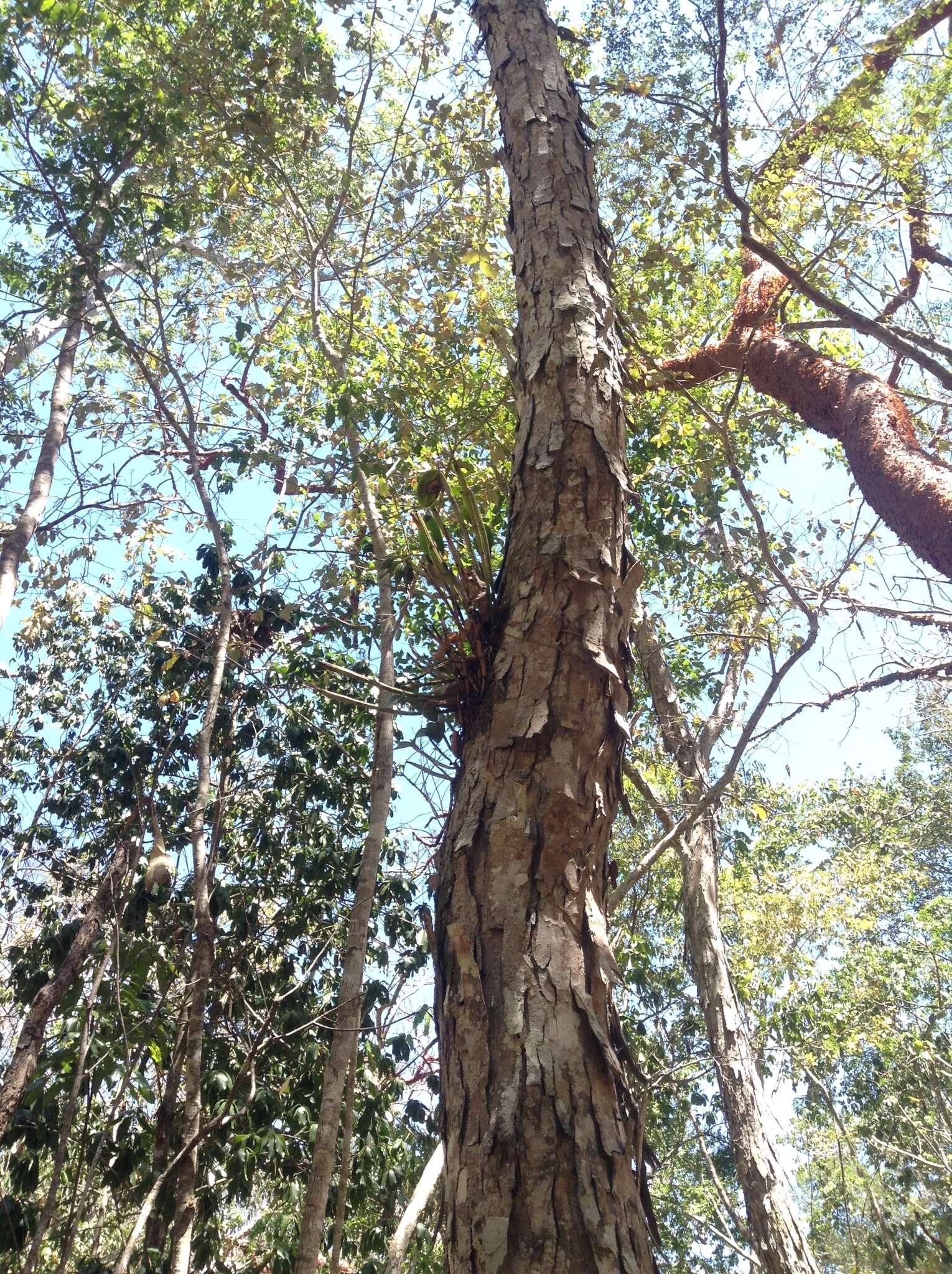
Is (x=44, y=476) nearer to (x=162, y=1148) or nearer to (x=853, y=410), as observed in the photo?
(x=162, y=1148)

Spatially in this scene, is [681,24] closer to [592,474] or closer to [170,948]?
[592,474]

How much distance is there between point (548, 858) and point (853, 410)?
13.5ft

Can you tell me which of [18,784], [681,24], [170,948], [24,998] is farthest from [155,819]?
[681,24]

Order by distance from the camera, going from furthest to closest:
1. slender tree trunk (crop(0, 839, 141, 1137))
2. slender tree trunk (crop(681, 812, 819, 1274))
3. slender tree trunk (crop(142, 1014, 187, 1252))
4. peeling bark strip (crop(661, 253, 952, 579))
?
1. slender tree trunk (crop(681, 812, 819, 1274))
2. slender tree trunk (crop(0, 839, 141, 1137))
3. peeling bark strip (crop(661, 253, 952, 579))
4. slender tree trunk (crop(142, 1014, 187, 1252))

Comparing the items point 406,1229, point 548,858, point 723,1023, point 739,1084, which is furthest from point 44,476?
point 739,1084

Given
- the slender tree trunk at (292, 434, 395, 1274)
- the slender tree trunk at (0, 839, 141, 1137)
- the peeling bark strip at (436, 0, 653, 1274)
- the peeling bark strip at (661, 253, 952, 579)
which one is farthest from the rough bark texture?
the slender tree trunk at (0, 839, 141, 1137)

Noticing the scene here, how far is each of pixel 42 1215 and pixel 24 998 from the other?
5.89 feet

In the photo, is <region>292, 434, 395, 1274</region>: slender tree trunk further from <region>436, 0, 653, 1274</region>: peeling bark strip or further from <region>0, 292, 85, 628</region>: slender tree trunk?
<region>0, 292, 85, 628</region>: slender tree trunk

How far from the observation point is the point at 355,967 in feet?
10.1

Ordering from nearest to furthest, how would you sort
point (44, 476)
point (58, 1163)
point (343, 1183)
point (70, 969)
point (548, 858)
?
point (548, 858) < point (343, 1183) < point (58, 1163) < point (70, 969) < point (44, 476)

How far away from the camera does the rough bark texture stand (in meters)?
4.21

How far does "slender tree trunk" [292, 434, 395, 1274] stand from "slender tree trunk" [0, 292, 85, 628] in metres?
2.28

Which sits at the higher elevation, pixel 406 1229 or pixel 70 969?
pixel 70 969

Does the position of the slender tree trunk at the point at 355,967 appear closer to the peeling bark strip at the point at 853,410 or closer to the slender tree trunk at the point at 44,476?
the peeling bark strip at the point at 853,410
